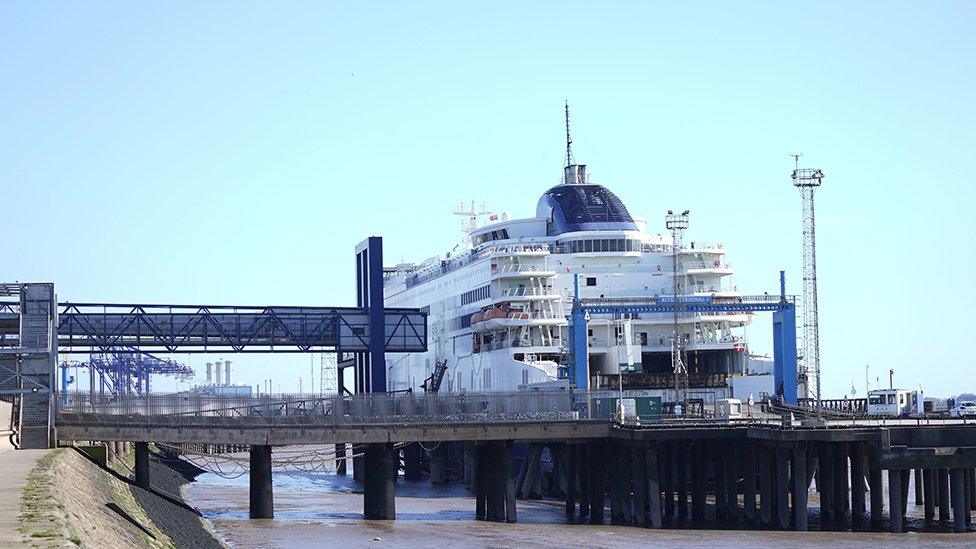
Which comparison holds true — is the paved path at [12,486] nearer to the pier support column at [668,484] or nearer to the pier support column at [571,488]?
the pier support column at [571,488]

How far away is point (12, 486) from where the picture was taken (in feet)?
103

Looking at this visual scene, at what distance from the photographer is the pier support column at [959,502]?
150ft

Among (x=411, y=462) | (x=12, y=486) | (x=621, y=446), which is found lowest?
(x=411, y=462)

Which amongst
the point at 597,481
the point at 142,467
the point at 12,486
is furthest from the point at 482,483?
the point at 12,486

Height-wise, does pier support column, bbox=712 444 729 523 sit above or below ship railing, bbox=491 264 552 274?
below

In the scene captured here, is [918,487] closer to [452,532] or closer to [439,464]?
[452,532]

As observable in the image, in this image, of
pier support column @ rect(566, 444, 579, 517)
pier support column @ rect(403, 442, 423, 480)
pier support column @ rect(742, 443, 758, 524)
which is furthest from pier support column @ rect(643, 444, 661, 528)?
pier support column @ rect(403, 442, 423, 480)

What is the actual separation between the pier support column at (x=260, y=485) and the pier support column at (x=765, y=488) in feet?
55.8

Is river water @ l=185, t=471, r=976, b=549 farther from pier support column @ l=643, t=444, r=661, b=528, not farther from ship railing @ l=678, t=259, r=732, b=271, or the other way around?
ship railing @ l=678, t=259, r=732, b=271

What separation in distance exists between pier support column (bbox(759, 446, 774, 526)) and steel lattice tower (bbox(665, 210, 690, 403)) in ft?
56.3

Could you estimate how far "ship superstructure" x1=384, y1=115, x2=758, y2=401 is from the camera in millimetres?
75375

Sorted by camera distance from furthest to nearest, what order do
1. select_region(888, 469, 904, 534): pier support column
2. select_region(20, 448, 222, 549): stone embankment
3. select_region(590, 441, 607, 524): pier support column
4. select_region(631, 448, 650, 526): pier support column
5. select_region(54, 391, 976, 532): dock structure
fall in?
select_region(590, 441, 607, 524): pier support column < select_region(631, 448, 650, 526): pier support column < select_region(54, 391, 976, 532): dock structure < select_region(888, 469, 904, 534): pier support column < select_region(20, 448, 222, 549): stone embankment

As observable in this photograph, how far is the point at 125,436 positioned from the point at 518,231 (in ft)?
131

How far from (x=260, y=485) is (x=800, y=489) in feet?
61.2
